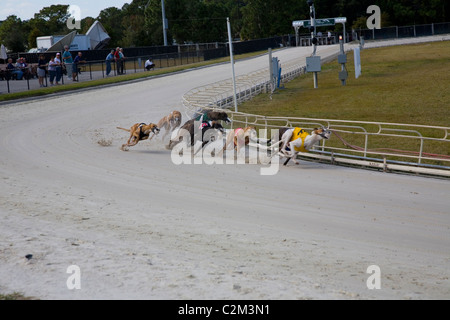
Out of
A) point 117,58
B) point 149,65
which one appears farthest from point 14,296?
point 149,65

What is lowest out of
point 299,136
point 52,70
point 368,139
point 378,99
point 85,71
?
point 368,139

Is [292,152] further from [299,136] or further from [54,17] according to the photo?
[54,17]

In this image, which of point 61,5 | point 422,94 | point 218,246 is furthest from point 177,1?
point 218,246

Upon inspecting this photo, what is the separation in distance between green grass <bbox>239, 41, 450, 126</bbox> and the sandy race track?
8429mm

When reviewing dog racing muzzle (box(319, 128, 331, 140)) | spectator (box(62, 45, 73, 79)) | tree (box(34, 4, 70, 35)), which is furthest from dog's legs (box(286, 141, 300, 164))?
tree (box(34, 4, 70, 35))

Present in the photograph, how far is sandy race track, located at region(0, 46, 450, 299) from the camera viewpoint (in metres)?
6.17

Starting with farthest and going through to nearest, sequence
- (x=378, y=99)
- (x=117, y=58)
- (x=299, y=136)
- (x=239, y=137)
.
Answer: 1. (x=117, y=58)
2. (x=378, y=99)
3. (x=239, y=137)
4. (x=299, y=136)

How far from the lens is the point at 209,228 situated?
862 cm

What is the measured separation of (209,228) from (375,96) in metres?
19.3

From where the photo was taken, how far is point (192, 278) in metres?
6.28
